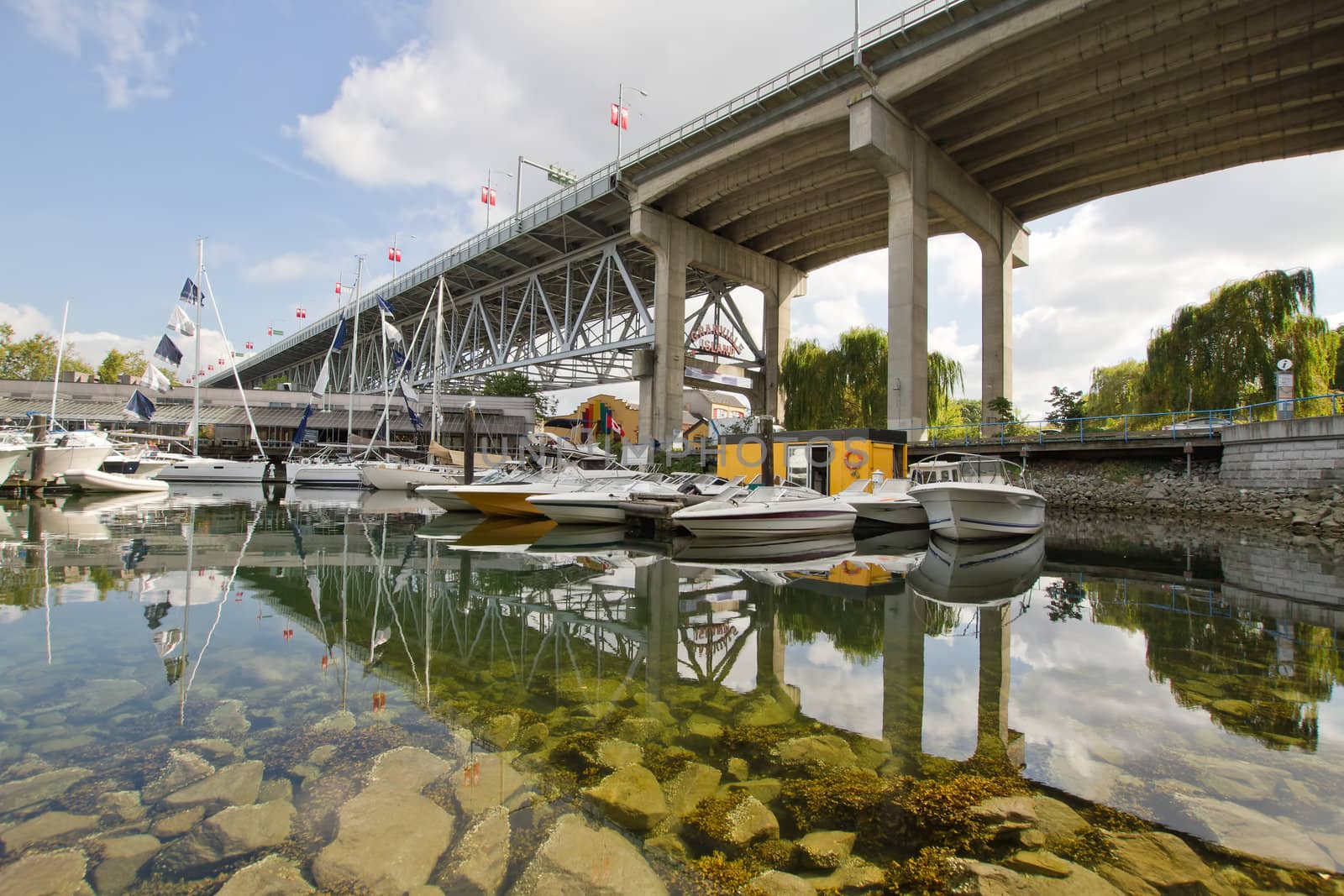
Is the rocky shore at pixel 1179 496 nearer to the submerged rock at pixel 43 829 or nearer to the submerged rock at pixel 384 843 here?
the submerged rock at pixel 384 843

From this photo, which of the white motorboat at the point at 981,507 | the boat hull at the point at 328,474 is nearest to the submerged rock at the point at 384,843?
the white motorboat at the point at 981,507

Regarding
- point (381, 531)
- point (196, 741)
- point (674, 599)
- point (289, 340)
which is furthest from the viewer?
point (289, 340)

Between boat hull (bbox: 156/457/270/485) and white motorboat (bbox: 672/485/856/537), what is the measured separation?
37039 mm

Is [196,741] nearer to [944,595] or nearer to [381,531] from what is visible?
[944,595]

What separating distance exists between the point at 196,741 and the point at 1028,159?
3455 centimetres

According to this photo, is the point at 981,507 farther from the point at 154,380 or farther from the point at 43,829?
the point at 154,380

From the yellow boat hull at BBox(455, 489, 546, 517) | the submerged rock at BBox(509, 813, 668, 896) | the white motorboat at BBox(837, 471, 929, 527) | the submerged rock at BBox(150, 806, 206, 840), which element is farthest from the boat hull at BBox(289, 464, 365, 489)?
the submerged rock at BBox(509, 813, 668, 896)

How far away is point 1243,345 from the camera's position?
29.0 m

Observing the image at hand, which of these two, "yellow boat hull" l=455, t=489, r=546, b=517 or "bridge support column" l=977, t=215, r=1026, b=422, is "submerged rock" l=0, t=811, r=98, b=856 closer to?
"yellow boat hull" l=455, t=489, r=546, b=517

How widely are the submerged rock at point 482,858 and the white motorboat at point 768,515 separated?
12.0 m

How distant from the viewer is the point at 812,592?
9.56 m

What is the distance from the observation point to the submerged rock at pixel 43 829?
116 inches

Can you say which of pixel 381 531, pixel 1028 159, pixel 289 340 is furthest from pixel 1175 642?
pixel 289 340

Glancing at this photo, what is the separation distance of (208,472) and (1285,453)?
51763 millimetres
